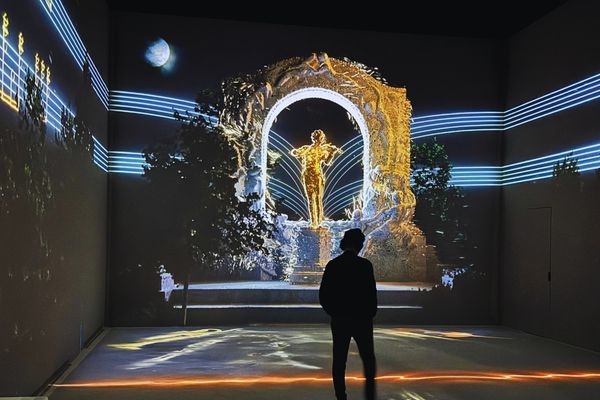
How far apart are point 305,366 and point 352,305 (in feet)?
7.18

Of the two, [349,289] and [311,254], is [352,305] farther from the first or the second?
[311,254]

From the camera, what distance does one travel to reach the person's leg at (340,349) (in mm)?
3900

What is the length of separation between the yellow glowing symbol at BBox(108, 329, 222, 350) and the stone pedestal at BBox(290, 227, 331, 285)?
4.72 ft

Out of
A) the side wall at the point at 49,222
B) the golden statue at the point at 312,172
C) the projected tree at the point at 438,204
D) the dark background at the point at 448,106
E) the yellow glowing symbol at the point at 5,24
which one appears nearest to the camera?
the yellow glowing symbol at the point at 5,24

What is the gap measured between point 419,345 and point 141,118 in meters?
4.82

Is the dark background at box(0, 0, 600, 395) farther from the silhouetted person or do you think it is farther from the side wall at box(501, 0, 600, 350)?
the silhouetted person

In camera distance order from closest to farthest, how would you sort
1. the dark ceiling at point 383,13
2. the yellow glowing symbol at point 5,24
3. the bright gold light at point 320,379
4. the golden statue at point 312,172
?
the yellow glowing symbol at point 5,24 → the bright gold light at point 320,379 → the dark ceiling at point 383,13 → the golden statue at point 312,172

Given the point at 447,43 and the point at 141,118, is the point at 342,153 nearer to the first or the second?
the point at 447,43

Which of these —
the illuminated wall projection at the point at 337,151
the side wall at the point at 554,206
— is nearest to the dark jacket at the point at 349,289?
the side wall at the point at 554,206

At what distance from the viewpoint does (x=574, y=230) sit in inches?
284

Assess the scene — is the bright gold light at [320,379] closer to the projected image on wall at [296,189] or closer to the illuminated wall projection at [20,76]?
the illuminated wall projection at [20,76]

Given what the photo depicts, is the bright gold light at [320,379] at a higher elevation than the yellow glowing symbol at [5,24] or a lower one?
lower

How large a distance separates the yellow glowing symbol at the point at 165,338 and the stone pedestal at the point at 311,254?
1440mm

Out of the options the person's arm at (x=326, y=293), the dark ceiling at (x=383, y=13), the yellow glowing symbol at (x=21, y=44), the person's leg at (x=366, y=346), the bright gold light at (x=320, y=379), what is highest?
the dark ceiling at (x=383, y=13)
